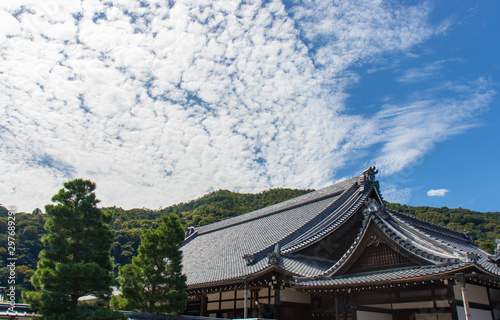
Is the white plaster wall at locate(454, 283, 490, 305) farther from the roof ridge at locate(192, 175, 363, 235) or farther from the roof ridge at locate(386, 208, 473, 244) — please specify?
the roof ridge at locate(192, 175, 363, 235)

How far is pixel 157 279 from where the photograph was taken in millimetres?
12711

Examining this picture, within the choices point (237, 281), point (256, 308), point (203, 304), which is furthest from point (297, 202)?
point (237, 281)

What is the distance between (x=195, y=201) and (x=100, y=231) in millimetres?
95119

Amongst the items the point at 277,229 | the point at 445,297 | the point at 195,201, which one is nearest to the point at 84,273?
the point at 445,297

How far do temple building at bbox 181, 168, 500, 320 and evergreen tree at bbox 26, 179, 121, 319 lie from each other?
17.2 feet

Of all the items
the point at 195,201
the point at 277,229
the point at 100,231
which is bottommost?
the point at 100,231

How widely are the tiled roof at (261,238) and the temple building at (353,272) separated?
10 centimetres

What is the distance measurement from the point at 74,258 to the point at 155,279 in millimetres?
2950

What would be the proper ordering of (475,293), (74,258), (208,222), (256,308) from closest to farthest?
(74,258) < (475,293) < (256,308) < (208,222)

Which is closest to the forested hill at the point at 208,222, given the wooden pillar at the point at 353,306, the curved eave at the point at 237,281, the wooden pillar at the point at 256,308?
the curved eave at the point at 237,281

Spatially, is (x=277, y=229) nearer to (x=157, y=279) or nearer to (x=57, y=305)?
(x=157, y=279)

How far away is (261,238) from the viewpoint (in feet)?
70.3

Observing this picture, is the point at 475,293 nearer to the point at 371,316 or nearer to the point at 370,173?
the point at 371,316

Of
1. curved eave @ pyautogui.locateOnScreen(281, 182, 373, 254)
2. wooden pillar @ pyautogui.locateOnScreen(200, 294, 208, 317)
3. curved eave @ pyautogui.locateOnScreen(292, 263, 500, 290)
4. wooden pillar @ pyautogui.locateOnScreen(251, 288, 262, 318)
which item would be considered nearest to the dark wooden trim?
curved eave @ pyautogui.locateOnScreen(292, 263, 500, 290)
